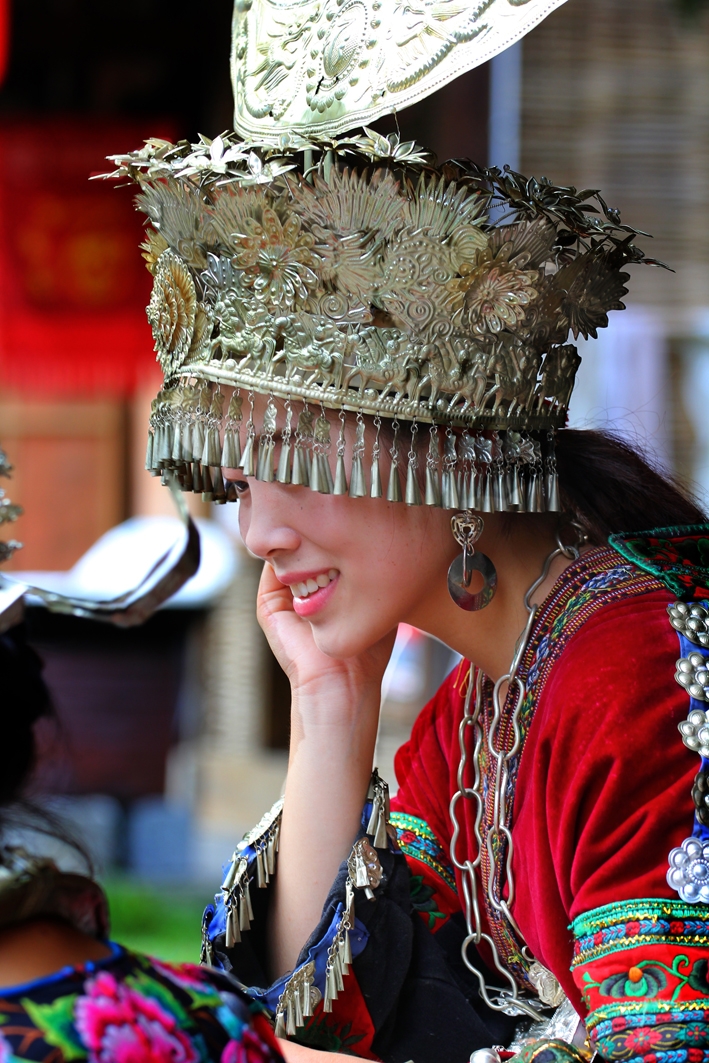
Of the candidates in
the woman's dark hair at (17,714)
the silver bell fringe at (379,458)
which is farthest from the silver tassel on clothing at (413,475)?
the woman's dark hair at (17,714)

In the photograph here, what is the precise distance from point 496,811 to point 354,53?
0.90 m

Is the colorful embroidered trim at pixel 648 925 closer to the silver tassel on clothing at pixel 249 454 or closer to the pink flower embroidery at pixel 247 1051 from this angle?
the pink flower embroidery at pixel 247 1051

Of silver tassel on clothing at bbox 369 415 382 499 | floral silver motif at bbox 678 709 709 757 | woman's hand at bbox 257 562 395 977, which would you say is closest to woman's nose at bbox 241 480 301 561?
silver tassel on clothing at bbox 369 415 382 499

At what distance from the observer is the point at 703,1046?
1066 mm

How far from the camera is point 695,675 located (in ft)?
3.93

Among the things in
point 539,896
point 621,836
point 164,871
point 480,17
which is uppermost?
point 480,17

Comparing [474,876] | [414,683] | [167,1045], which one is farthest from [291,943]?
[414,683]

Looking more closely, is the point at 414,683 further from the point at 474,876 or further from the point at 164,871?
the point at 474,876

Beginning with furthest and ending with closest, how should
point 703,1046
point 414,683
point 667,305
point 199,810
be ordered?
point 199,810 < point 414,683 < point 667,305 < point 703,1046

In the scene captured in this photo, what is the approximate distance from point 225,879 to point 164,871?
317 cm

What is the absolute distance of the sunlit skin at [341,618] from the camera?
1317 mm

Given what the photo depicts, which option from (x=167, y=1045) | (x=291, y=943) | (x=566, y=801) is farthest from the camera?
(x=291, y=943)

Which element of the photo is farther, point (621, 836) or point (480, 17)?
point (480, 17)

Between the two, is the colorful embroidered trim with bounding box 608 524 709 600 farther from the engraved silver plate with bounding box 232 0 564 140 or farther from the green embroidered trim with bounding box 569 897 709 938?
the engraved silver plate with bounding box 232 0 564 140
